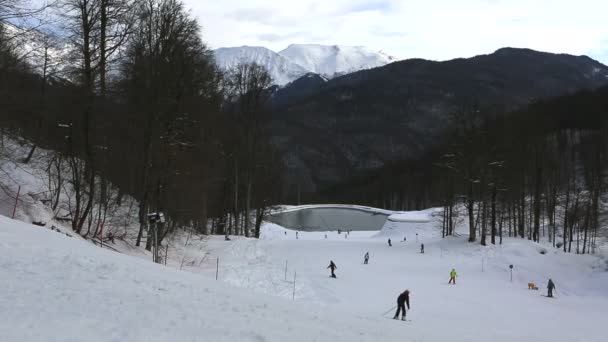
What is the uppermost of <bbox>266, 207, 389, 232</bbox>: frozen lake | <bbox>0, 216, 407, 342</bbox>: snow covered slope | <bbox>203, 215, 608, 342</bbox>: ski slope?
<bbox>0, 216, 407, 342</bbox>: snow covered slope

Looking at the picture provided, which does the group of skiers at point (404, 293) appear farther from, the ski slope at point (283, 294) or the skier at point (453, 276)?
the ski slope at point (283, 294)

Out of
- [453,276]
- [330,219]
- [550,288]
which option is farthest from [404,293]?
[330,219]

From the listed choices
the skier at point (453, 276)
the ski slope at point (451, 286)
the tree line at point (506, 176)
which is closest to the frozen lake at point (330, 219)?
the tree line at point (506, 176)

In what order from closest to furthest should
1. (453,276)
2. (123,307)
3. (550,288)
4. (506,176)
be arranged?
→ (123,307) → (550,288) → (453,276) → (506,176)

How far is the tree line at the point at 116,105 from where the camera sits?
12852 millimetres

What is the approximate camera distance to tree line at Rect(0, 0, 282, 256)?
1285cm

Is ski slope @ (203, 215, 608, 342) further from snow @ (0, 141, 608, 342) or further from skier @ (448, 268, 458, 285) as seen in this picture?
skier @ (448, 268, 458, 285)

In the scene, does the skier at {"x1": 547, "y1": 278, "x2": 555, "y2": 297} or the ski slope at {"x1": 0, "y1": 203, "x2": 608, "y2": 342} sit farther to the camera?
the skier at {"x1": 547, "y1": 278, "x2": 555, "y2": 297}

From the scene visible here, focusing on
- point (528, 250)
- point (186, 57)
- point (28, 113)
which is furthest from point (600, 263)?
point (28, 113)

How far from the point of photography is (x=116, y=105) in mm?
19000

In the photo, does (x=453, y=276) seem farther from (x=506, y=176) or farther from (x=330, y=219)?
(x=330, y=219)

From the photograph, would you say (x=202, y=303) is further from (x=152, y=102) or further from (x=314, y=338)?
(x=152, y=102)

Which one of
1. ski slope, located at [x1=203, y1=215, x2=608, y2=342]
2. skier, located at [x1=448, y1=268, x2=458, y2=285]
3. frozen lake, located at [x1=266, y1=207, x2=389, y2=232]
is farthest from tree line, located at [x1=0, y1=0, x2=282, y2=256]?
frozen lake, located at [x1=266, y1=207, x2=389, y2=232]

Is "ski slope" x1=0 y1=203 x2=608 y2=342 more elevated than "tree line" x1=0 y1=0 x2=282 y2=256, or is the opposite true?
"tree line" x1=0 y1=0 x2=282 y2=256
